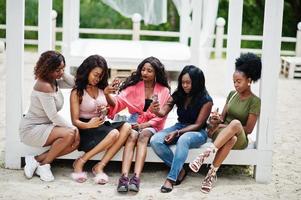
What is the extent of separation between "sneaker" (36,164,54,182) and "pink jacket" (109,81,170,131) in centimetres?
80

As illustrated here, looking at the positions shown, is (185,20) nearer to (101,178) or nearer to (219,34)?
(219,34)

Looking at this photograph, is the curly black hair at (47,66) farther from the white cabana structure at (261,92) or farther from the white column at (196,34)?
the white column at (196,34)

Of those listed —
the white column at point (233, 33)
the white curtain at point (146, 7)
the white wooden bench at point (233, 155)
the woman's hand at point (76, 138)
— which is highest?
the white curtain at point (146, 7)

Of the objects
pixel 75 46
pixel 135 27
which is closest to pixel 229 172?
pixel 75 46

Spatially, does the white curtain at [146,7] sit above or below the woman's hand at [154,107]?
above

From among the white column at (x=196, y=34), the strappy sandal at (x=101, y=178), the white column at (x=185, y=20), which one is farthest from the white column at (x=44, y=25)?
the white column at (x=185, y=20)

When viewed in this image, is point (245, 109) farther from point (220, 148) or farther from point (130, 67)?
point (130, 67)

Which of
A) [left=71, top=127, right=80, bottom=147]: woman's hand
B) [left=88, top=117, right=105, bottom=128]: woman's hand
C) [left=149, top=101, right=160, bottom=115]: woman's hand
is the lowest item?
[left=71, top=127, right=80, bottom=147]: woman's hand

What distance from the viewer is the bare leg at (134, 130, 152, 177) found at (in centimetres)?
602

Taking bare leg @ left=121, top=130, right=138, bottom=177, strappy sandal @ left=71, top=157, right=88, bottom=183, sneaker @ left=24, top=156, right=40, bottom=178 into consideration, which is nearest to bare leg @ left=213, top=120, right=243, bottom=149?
bare leg @ left=121, top=130, right=138, bottom=177

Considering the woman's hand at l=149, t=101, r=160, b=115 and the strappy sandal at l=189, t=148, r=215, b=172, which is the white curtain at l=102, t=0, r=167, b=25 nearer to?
the woman's hand at l=149, t=101, r=160, b=115

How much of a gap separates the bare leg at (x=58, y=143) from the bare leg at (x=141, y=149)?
1.85 ft

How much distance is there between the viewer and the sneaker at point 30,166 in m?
6.04

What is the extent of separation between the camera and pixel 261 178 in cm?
627
